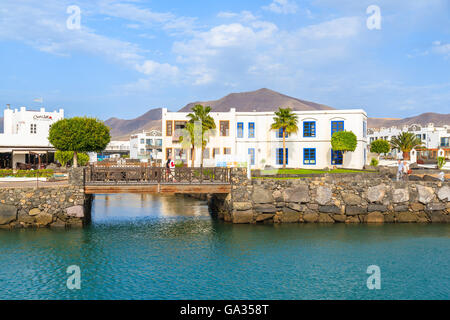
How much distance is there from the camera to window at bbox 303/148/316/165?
49.5 m

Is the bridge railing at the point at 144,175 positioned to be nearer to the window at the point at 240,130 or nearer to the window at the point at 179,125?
the window at the point at 179,125

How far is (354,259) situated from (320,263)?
76.5 inches

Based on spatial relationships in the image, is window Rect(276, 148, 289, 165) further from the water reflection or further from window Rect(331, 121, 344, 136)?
the water reflection

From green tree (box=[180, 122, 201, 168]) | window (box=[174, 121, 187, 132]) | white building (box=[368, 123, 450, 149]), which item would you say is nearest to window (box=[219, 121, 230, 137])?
green tree (box=[180, 122, 201, 168])

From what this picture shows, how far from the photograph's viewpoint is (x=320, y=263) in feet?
→ 60.5

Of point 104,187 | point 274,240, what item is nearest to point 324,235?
point 274,240

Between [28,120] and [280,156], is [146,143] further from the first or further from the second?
[280,156]

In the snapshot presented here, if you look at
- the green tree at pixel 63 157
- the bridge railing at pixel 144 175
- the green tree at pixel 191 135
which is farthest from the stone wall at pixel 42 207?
the green tree at pixel 63 157

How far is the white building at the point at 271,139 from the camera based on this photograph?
48.7 metres

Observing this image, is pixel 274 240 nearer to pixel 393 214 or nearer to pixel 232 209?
pixel 232 209

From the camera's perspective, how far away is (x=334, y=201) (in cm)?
2767

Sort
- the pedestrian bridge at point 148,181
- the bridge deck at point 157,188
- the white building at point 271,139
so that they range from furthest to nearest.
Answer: the white building at point 271,139
the pedestrian bridge at point 148,181
the bridge deck at point 157,188

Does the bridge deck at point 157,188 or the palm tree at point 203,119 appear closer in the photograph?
the bridge deck at point 157,188

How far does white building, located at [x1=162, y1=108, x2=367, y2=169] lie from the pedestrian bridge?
67.9 ft
